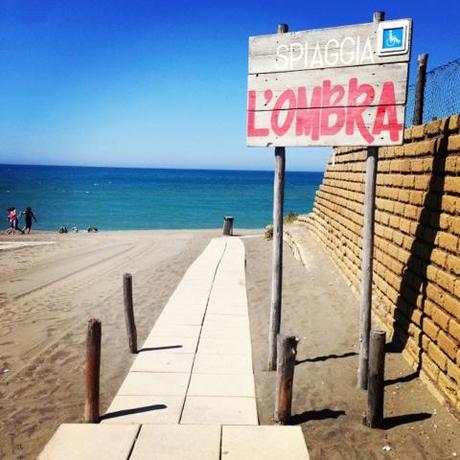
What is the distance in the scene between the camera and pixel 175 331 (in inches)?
302

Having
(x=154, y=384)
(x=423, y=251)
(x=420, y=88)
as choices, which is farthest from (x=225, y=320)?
(x=420, y=88)

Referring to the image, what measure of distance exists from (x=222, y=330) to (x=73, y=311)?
140 inches

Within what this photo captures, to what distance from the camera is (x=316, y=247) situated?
42.4 feet

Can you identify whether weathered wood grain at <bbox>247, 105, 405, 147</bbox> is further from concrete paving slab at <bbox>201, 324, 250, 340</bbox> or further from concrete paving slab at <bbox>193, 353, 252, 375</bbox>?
concrete paving slab at <bbox>201, 324, 250, 340</bbox>

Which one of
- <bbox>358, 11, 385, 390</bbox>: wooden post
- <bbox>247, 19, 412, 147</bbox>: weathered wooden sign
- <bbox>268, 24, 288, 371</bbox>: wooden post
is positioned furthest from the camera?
<bbox>268, 24, 288, 371</bbox>: wooden post

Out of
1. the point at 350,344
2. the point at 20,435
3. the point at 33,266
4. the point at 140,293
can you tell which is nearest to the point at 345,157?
the point at 350,344

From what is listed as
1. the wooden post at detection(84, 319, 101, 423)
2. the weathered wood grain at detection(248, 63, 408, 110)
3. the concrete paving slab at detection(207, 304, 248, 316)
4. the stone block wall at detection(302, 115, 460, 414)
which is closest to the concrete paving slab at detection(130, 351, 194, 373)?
the wooden post at detection(84, 319, 101, 423)

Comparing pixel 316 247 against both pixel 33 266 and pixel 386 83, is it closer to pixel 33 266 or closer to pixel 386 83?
pixel 386 83

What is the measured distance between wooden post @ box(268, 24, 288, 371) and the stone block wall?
5.68 feet

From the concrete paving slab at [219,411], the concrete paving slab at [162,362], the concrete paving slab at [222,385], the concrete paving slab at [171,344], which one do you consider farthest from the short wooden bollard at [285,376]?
the concrete paving slab at [171,344]

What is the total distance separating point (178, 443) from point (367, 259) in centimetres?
294

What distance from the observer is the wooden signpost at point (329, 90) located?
196 inches

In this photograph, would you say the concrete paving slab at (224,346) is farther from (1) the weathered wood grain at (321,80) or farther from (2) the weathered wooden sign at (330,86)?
(1) the weathered wood grain at (321,80)

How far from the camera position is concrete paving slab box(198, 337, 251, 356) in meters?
6.75
